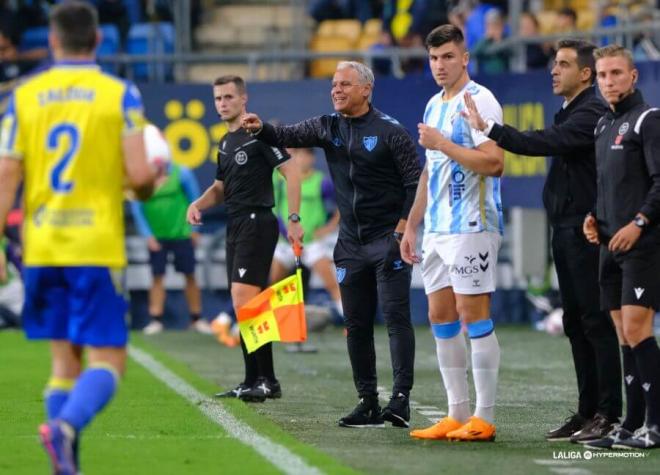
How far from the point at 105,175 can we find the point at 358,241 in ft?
9.51

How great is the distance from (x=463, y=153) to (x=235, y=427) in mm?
1993

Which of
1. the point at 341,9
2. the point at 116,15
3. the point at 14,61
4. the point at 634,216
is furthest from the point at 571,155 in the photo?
the point at 341,9

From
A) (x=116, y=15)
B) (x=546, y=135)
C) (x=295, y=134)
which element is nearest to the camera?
(x=546, y=135)

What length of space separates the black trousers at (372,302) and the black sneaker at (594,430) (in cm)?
109

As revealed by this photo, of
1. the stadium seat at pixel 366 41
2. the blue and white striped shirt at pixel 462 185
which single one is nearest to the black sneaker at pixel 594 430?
the blue and white striped shirt at pixel 462 185

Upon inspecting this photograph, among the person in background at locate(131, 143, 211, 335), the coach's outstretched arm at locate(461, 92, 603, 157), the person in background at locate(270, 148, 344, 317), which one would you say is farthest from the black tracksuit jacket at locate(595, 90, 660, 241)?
the person in background at locate(131, 143, 211, 335)

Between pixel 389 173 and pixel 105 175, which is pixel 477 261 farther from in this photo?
pixel 105 175

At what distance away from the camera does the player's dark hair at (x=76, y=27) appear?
5992 mm

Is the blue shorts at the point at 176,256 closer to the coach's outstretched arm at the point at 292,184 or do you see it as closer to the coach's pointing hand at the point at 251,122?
the coach's outstretched arm at the point at 292,184

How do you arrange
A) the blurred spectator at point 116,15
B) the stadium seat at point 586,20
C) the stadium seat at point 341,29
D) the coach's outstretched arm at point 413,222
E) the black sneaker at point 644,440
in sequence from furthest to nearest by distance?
the stadium seat at point 341,29
the blurred spectator at point 116,15
the stadium seat at point 586,20
the coach's outstretched arm at point 413,222
the black sneaker at point 644,440

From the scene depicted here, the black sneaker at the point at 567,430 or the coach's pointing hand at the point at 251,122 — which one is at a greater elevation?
the coach's pointing hand at the point at 251,122

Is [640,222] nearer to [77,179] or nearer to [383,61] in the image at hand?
[77,179]

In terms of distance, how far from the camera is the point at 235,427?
27.4 ft

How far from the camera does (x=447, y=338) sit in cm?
809
